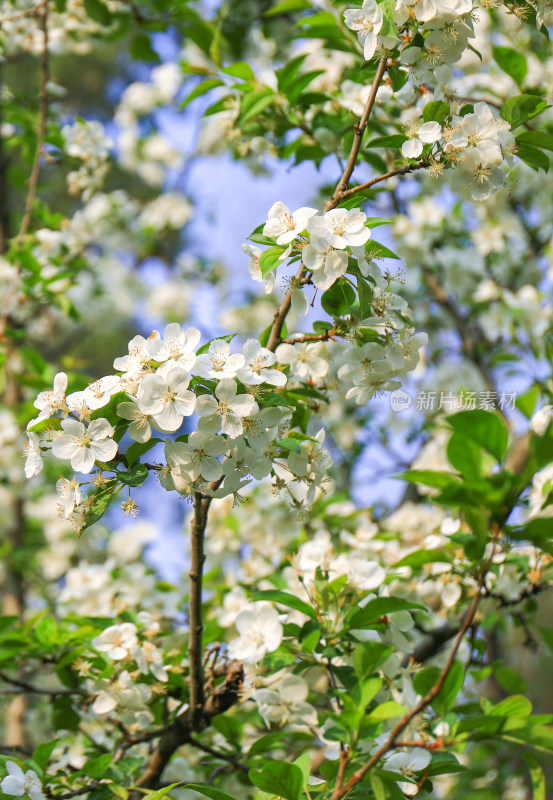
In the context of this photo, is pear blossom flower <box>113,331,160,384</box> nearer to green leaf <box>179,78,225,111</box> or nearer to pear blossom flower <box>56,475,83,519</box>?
pear blossom flower <box>56,475,83,519</box>

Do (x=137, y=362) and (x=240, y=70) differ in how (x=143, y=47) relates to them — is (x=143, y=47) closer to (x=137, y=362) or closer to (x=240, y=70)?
(x=240, y=70)

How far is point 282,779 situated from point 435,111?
1.20 m

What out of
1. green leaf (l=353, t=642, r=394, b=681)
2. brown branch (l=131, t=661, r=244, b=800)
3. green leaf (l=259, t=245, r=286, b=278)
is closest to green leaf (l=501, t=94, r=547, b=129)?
green leaf (l=259, t=245, r=286, b=278)

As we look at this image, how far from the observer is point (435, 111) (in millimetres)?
1297

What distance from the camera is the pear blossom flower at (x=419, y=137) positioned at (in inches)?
50.2

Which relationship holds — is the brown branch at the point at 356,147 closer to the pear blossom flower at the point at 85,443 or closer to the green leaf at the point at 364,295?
the green leaf at the point at 364,295

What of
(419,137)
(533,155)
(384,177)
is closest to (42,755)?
(384,177)

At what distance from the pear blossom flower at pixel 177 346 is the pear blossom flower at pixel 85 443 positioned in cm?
14

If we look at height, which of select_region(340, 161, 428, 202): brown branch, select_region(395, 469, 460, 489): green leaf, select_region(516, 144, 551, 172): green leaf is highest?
select_region(516, 144, 551, 172): green leaf

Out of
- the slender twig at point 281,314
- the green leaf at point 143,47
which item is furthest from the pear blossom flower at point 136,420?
the green leaf at point 143,47

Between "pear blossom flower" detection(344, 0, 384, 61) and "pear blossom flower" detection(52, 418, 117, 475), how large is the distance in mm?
859

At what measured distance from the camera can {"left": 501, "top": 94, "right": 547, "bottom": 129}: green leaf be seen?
4.36ft

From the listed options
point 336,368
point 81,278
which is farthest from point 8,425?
point 336,368

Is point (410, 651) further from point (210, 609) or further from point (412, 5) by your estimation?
point (412, 5)
